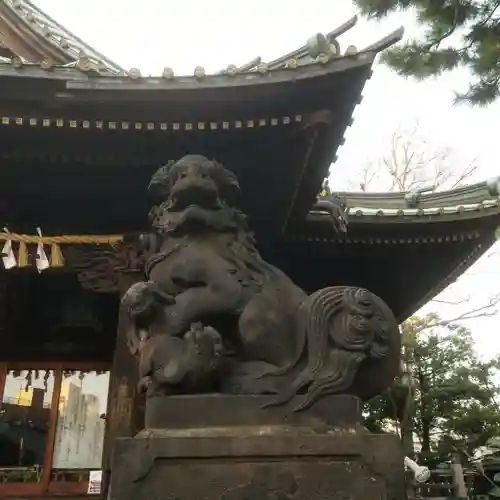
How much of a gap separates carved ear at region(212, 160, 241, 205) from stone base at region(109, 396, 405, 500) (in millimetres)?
1557

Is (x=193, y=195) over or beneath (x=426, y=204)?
beneath

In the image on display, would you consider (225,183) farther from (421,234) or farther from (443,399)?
(443,399)

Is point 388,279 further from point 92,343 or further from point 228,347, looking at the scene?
point 228,347

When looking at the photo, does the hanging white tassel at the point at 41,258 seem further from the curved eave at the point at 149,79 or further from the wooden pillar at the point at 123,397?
the curved eave at the point at 149,79

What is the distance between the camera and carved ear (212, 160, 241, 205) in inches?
150

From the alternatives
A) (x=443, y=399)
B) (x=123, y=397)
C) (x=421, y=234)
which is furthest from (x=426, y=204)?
(x=443, y=399)

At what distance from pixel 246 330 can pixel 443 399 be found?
487 inches

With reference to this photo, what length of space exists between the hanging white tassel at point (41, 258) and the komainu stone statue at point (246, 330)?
194 centimetres

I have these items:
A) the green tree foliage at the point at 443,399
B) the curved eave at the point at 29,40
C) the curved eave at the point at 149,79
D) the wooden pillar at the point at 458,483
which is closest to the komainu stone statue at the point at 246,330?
the curved eave at the point at 149,79

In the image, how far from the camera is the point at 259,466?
2.85m

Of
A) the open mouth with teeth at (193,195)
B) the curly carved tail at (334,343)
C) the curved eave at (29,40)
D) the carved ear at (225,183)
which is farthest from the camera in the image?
the curved eave at (29,40)

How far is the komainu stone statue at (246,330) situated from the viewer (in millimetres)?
3055

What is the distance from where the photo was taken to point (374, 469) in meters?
2.84

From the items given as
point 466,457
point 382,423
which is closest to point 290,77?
point 466,457
